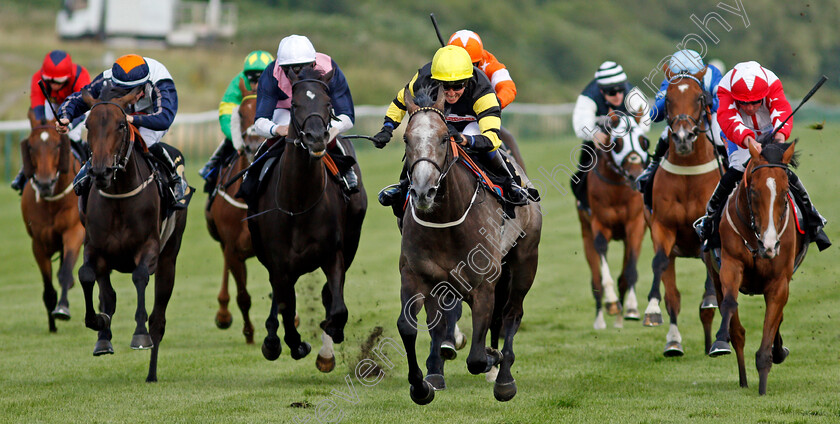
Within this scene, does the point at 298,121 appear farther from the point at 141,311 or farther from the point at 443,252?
the point at 141,311

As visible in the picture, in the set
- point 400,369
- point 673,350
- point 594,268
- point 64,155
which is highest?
point 673,350

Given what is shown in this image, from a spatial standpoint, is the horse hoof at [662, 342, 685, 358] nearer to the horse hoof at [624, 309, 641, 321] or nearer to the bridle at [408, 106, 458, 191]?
the horse hoof at [624, 309, 641, 321]

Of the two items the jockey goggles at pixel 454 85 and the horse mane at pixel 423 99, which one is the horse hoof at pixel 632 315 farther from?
the horse mane at pixel 423 99

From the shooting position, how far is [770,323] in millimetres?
7305

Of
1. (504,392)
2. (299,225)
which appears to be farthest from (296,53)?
(504,392)

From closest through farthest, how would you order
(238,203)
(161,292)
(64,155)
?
1. (161,292)
2. (238,203)
3. (64,155)

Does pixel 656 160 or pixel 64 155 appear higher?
pixel 656 160

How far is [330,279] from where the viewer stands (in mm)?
7609

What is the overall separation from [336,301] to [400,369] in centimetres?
142

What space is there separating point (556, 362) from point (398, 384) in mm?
1579

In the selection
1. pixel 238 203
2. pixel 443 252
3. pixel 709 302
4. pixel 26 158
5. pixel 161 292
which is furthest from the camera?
pixel 26 158

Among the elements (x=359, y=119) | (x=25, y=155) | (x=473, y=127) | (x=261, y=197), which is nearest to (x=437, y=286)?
(x=473, y=127)

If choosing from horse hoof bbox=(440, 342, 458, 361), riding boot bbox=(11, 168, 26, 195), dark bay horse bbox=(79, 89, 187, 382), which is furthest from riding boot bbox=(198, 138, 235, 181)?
horse hoof bbox=(440, 342, 458, 361)

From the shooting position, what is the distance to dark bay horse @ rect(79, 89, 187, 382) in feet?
23.6
